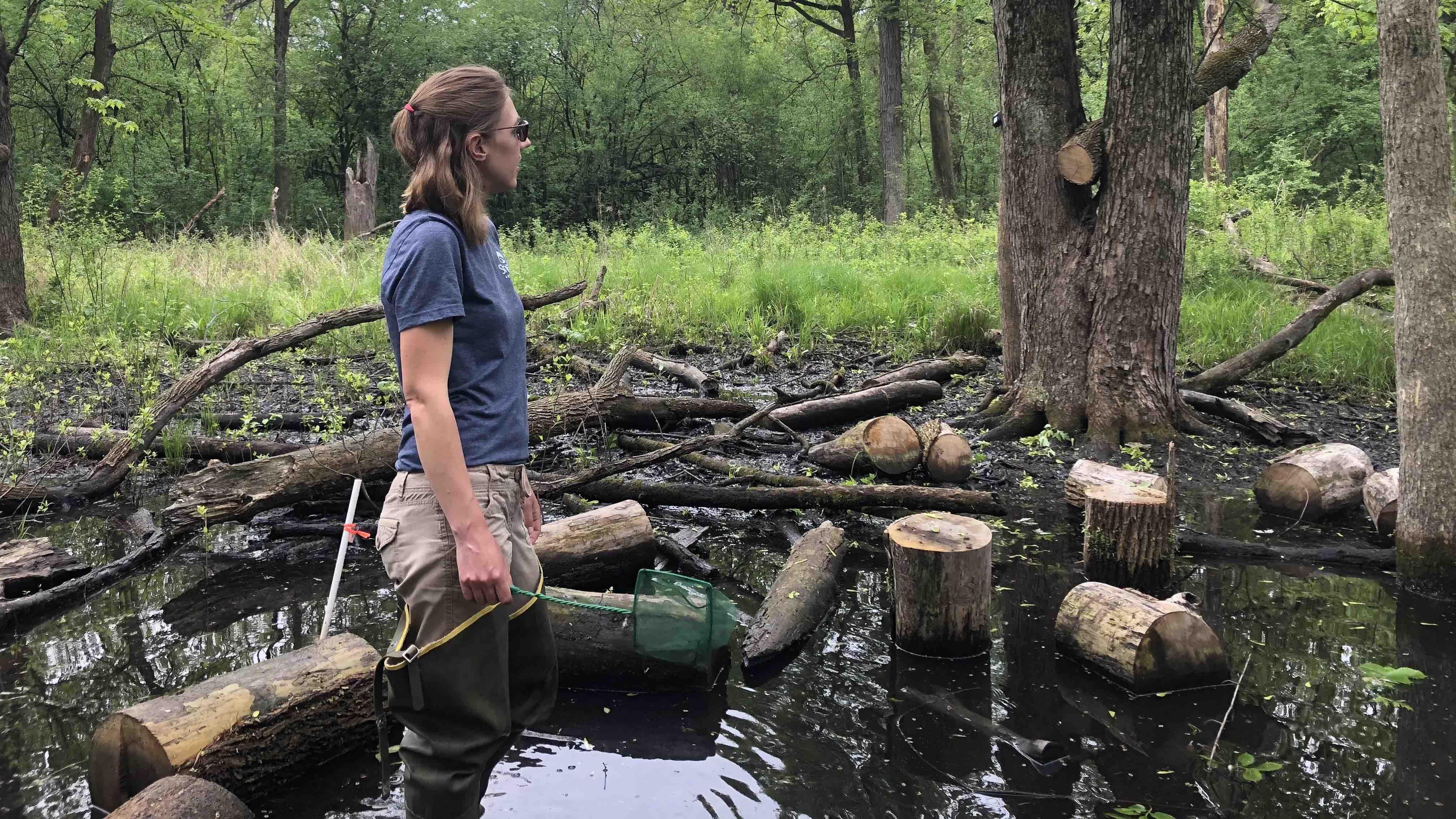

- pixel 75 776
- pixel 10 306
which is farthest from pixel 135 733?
pixel 10 306

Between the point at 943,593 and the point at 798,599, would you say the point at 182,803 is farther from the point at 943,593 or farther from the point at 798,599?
the point at 943,593

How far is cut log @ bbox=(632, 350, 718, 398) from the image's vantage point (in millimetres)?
8266

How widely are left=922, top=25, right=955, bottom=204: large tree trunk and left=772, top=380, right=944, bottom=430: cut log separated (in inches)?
739

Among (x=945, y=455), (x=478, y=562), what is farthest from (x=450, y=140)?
(x=945, y=455)

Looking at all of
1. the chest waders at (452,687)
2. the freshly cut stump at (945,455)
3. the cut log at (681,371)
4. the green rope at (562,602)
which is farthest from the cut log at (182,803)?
the cut log at (681,371)

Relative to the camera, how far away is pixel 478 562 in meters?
2.13

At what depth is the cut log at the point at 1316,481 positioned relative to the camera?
218 inches

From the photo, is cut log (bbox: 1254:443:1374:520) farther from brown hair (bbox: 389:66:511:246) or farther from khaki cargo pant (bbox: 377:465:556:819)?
brown hair (bbox: 389:66:511:246)

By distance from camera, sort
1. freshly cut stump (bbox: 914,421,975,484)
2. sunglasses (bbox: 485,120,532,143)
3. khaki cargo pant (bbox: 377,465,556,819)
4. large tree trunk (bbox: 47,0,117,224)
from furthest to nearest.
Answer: large tree trunk (bbox: 47,0,117,224), freshly cut stump (bbox: 914,421,975,484), sunglasses (bbox: 485,120,532,143), khaki cargo pant (bbox: 377,465,556,819)

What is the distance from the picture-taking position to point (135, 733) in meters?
2.89

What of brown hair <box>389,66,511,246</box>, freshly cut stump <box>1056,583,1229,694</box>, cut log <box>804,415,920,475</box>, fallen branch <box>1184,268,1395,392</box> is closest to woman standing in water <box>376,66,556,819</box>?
brown hair <box>389,66,511,246</box>

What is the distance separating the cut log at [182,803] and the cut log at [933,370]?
244 inches

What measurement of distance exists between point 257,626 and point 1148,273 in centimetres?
603

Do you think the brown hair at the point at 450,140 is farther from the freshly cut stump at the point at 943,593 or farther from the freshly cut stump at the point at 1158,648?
the freshly cut stump at the point at 1158,648
